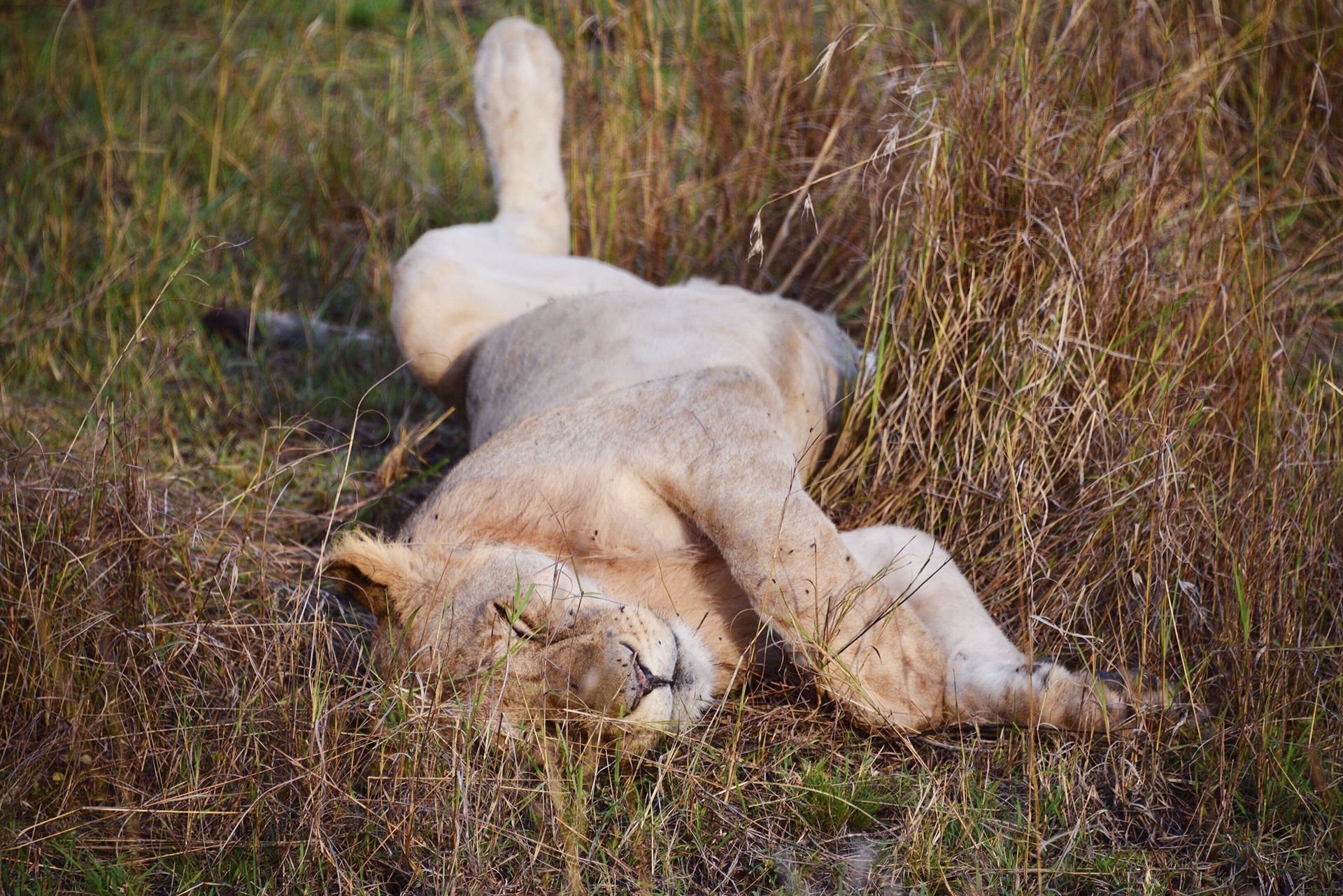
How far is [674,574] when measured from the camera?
8.30 ft

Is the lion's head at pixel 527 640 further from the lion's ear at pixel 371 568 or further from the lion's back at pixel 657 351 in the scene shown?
the lion's back at pixel 657 351

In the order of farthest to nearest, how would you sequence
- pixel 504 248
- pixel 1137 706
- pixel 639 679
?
1. pixel 504 248
2. pixel 1137 706
3. pixel 639 679

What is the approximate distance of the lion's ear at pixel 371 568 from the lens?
2457 mm

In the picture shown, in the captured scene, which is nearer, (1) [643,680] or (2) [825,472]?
(1) [643,680]

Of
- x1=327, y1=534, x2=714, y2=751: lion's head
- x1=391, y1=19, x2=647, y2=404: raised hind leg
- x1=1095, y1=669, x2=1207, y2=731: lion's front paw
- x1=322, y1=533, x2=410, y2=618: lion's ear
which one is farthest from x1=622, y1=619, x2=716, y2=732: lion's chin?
x1=391, y1=19, x2=647, y2=404: raised hind leg

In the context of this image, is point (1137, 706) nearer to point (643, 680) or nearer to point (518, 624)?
point (643, 680)

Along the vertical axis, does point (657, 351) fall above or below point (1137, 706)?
above

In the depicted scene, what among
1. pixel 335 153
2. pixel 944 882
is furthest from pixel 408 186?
pixel 944 882

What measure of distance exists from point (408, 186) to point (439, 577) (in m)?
2.91

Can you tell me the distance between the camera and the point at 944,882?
1987 millimetres

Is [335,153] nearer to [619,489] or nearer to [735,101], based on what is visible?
[735,101]

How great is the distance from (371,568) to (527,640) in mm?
451

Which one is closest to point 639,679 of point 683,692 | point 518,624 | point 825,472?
point 683,692

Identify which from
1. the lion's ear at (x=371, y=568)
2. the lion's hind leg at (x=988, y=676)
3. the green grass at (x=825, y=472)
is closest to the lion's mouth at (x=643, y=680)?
the green grass at (x=825, y=472)
